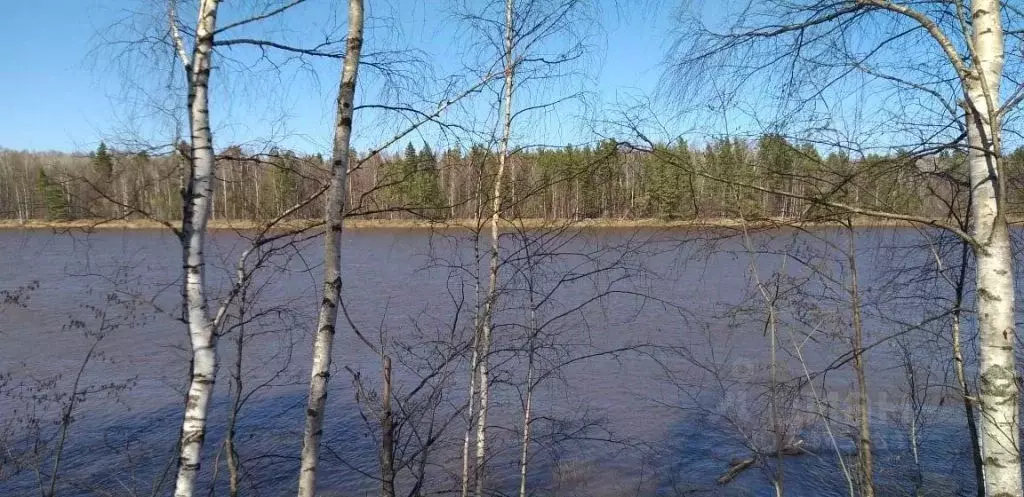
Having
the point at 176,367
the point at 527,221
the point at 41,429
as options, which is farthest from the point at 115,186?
the point at 176,367

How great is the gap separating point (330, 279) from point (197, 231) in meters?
0.69

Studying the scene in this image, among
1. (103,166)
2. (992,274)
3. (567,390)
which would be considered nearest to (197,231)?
(103,166)

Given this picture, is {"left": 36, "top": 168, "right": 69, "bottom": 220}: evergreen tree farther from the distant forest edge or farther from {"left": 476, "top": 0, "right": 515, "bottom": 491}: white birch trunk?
{"left": 476, "top": 0, "right": 515, "bottom": 491}: white birch trunk

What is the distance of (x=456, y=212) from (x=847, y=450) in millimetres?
7666

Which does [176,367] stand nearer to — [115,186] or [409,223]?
[409,223]

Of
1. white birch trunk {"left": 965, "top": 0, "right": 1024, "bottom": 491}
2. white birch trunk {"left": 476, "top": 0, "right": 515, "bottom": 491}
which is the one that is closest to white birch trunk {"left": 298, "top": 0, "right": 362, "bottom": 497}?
white birch trunk {"left": 476, "top": 0, "right": 515, "bottom": 491}

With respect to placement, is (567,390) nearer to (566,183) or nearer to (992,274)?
(566,183)

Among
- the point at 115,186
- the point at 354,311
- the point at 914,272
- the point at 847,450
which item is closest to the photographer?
the point at 115,186

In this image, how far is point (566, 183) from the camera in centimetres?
477

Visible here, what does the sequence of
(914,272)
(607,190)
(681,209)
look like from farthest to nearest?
(914,272) → (607,190) → (681,209)

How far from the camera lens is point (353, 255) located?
26156 mm

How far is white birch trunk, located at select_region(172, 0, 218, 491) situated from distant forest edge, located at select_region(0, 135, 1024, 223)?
0.12 meters

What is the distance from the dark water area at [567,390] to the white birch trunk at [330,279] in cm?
143

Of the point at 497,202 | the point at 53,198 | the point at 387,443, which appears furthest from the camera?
the point at 497,202
